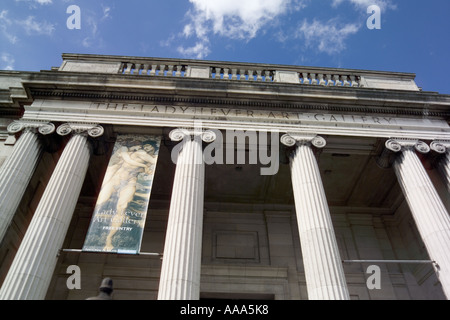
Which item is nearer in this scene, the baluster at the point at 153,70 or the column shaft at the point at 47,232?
the column shaft at the point at 47,232

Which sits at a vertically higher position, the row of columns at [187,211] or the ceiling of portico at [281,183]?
the ceiling of portico at [281,183]

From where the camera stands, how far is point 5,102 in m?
12.8

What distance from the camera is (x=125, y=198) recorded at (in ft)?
33.2

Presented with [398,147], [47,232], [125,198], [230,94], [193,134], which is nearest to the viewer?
[47,232]

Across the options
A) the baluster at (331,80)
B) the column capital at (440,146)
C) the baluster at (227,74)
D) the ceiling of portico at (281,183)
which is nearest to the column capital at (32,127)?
the ceiling of portico at (281,183)

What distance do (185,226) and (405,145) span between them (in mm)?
7963

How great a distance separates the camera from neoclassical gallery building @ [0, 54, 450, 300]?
964 centimetres

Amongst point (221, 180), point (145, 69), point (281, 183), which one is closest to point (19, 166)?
point (145, 69)

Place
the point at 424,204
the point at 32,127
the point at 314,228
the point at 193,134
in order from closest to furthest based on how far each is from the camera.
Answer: the point at 314,228 < the point at 424,204 < the point at 32,127 < the point at 193,134

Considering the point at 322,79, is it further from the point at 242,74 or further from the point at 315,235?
the point at 315,235

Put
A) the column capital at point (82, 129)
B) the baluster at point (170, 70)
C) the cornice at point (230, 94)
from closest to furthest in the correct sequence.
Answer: the column capital at point (82, 129)
the cornice at point (230, 94)
the baluster at point (170, 70)

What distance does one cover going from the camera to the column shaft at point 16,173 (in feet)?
31.9

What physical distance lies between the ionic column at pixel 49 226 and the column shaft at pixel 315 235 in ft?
21.3

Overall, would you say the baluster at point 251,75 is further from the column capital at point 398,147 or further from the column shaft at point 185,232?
the column capital at point 398,147
